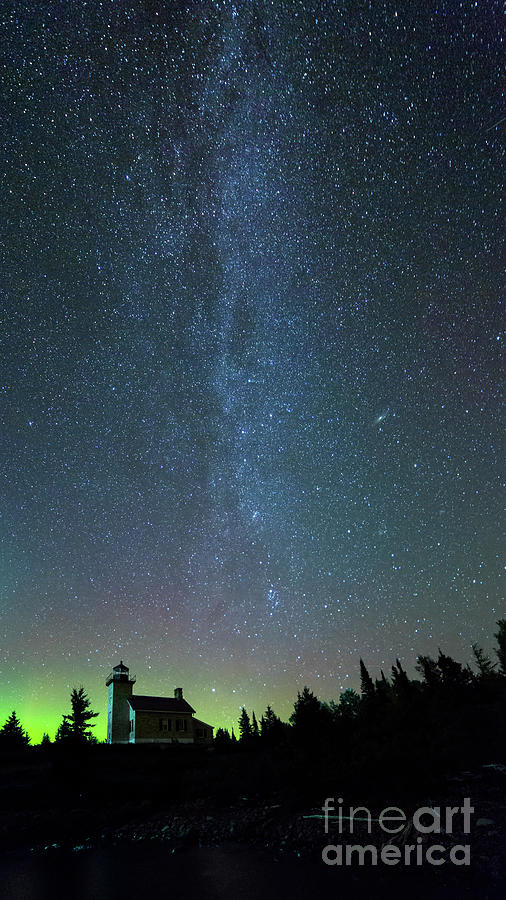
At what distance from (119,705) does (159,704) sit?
4421 mm

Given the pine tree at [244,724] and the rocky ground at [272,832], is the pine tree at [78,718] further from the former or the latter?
the pine tree at [244,724]

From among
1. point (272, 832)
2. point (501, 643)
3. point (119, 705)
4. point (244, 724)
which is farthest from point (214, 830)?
point (501, 643)

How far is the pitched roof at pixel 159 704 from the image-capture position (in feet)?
162

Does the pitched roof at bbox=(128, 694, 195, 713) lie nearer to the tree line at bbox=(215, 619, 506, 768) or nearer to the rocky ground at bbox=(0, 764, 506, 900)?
the tree line at bbox=(215, 619, 506, 768)

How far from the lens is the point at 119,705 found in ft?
163

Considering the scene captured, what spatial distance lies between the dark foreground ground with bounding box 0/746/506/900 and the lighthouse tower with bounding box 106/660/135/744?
14.8 m

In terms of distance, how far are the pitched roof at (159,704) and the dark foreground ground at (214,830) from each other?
578 inches

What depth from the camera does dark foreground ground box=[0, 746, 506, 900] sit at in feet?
44.3

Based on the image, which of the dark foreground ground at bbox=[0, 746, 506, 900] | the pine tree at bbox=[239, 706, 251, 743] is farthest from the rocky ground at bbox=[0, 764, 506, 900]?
the pine tree at bbox=[239, 706, 251, 743]

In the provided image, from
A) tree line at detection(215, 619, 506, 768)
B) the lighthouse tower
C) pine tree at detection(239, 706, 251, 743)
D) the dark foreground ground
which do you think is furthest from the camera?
pine tree at detection(239, 706, 251, 743)

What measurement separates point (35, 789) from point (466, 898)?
2661 cm

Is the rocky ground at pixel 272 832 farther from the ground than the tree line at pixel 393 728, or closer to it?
closer to it

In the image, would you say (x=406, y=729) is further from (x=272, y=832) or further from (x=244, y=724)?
(x=244, y=724)

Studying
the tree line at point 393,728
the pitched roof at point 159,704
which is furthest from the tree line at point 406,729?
the pitched roof at point 159,704
